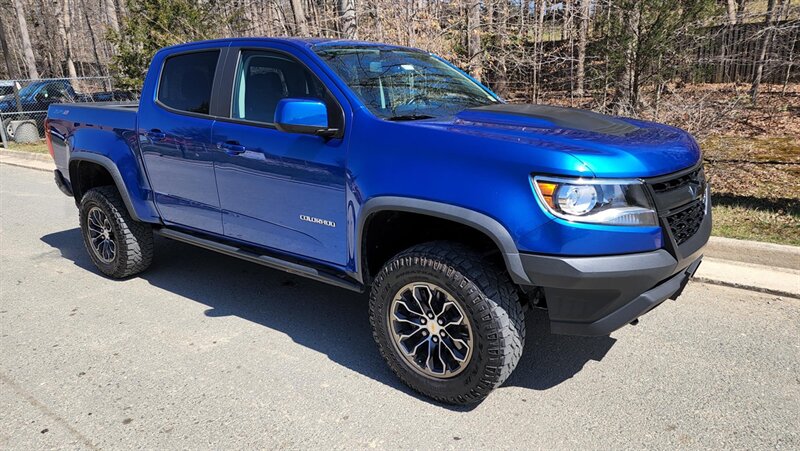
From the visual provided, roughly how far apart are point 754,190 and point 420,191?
18.2 ft

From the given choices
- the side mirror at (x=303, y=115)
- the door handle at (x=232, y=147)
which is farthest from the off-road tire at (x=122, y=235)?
the side mirror at (x=303, y=115)

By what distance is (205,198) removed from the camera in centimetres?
407

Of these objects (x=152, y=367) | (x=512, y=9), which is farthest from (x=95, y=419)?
(x=512, y=9)

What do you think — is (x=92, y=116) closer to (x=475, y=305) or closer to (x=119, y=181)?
(x=119, y=181)

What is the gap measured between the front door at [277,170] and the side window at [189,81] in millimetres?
324

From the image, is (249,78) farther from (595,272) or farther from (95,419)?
(595,272)

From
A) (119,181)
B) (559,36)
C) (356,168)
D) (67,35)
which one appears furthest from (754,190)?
(67,35)

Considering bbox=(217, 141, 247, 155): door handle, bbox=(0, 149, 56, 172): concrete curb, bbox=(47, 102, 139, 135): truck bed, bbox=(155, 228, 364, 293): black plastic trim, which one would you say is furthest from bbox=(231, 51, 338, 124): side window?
bbox=(0, 149, 56, 172): concrete curb

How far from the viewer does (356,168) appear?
10.2 feet

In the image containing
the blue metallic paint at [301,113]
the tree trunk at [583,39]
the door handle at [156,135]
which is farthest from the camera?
the tree trunk at [583,39]

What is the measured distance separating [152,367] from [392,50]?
8.77ft

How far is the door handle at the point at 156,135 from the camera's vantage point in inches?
166

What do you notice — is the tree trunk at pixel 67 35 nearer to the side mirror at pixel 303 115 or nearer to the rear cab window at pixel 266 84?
the rear cab window at pixel 266 84

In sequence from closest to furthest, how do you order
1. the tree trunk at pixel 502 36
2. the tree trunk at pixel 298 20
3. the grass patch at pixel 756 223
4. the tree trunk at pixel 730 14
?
1. the grass patch at pixel 756 223
2. the tree trunk at pixel 730 14
3. the tree trunk at pixel 502 36
4. the tree trunk at pixel 298 20
